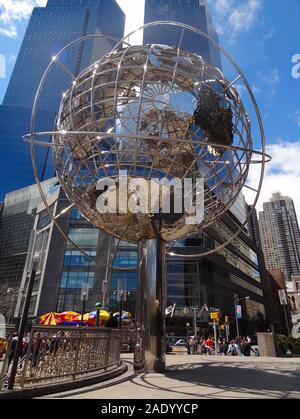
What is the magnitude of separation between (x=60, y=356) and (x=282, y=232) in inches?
5546

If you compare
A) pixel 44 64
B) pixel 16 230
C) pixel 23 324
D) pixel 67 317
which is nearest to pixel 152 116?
pixel 23 324

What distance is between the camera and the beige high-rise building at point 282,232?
12962 centimetres

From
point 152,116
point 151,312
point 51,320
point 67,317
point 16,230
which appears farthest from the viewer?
point 16,230

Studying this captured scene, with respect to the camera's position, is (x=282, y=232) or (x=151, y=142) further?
(x=282, y=232)

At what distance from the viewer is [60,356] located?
220 inches

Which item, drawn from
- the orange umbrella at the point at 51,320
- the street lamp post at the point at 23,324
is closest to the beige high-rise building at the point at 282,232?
the orange umbrella at the point at 51,320

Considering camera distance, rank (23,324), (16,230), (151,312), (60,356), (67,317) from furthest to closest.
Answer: (16,230), (67,317), (151,312), (60,356), (23,324)

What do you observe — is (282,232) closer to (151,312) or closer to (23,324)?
(151,312)

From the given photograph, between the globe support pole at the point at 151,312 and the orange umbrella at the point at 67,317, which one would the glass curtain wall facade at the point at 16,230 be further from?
the globe support pole at the point at 151,312

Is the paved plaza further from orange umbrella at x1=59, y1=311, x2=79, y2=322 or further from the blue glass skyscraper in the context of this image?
the blue glass skyscraper

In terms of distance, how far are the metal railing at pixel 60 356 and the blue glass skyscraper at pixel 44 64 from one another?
81.7m

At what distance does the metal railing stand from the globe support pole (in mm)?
897

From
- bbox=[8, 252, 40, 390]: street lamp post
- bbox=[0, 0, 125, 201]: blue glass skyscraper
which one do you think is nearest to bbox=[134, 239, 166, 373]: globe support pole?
bbox=[8, 252, 40, 390]: street lamp post

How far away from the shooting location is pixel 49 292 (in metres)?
43.3
